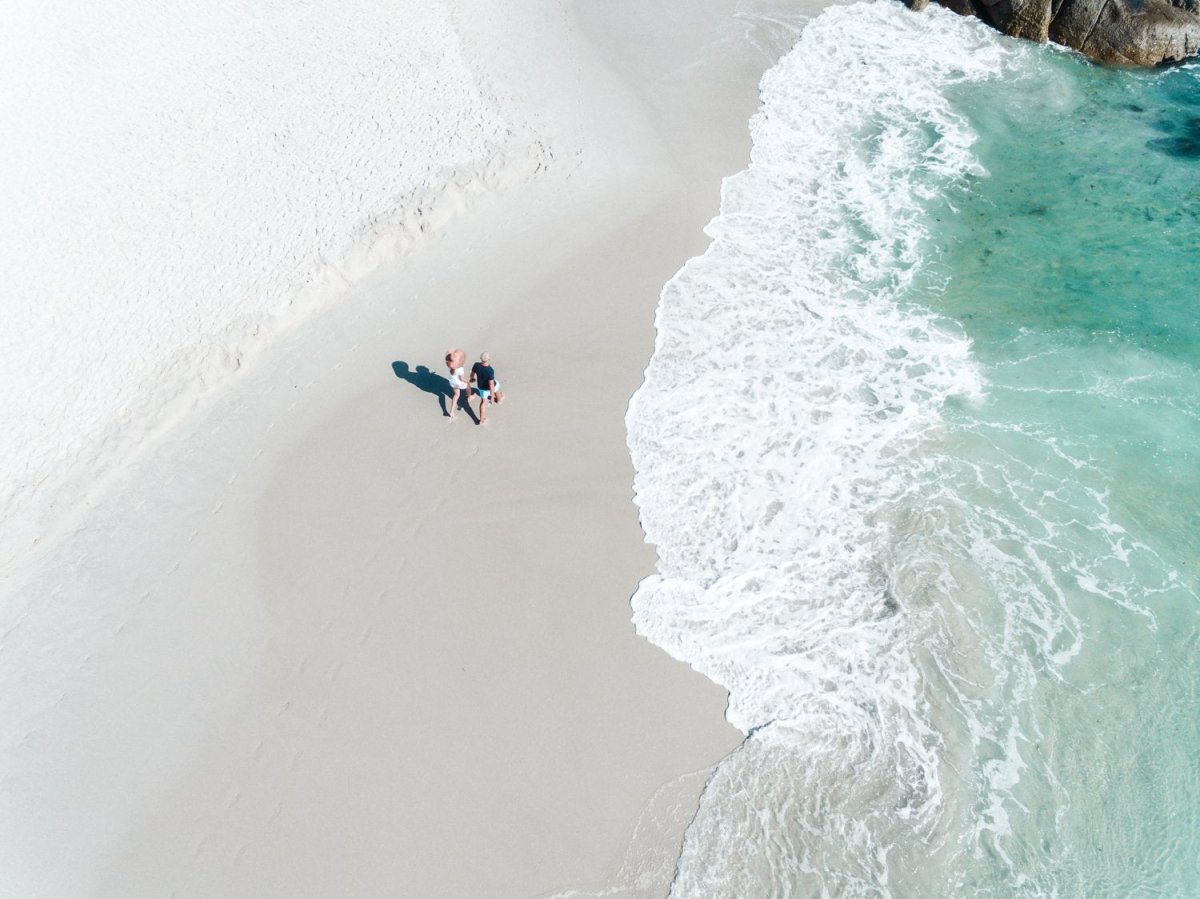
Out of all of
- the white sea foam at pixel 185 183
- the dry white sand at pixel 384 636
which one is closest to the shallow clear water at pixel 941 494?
the dry white sand at pixel 384 636

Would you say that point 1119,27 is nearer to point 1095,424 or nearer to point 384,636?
point 1095,424

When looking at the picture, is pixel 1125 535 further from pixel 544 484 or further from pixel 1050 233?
pixel 544 484

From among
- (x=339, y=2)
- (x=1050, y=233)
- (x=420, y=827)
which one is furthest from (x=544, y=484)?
(x=339, y=2)

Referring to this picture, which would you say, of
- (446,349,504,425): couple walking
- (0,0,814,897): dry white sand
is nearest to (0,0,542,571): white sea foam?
(0,0,814,897): dry white sand

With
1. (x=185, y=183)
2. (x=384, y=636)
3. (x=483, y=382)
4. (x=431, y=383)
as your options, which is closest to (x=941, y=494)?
(x=483, y=382)

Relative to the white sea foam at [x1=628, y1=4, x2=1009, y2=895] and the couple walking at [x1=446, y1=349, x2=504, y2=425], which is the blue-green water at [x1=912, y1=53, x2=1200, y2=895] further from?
the couple walking at [x1=446, y1=349, x2=504, y2=425]
